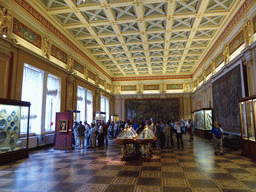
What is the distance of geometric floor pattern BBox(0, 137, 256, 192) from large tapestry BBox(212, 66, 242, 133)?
4178 mm

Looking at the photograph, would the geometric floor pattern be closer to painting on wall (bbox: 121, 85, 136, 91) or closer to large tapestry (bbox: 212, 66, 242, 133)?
large tapestry (bbox: 212, 66, 242, 133)

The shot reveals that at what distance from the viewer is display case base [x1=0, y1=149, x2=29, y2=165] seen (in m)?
6.05

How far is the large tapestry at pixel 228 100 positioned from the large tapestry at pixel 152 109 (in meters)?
9.52

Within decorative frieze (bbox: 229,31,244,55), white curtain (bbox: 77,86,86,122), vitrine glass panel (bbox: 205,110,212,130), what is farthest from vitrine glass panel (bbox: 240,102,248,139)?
white curtain (bbox: 77,86,86,122)

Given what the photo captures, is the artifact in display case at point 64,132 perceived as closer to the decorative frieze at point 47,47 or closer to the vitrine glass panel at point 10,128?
the vitrine glass panel at point 10,128

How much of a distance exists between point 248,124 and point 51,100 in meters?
9.71

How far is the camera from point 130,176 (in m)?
4.65

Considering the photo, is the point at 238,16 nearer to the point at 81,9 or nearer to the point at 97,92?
the point at 81,9

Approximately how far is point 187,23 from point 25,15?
868 centimetres

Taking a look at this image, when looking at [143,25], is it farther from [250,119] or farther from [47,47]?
[250,119]

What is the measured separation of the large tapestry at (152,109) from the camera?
22.4 m

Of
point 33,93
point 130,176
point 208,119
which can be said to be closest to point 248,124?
point 130,176

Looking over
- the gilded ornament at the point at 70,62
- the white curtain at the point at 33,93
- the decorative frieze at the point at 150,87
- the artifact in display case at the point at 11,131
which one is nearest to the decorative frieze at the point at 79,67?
the gilded ornament at the point at 70,62

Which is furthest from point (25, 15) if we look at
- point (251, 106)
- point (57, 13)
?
point (251, 106)
